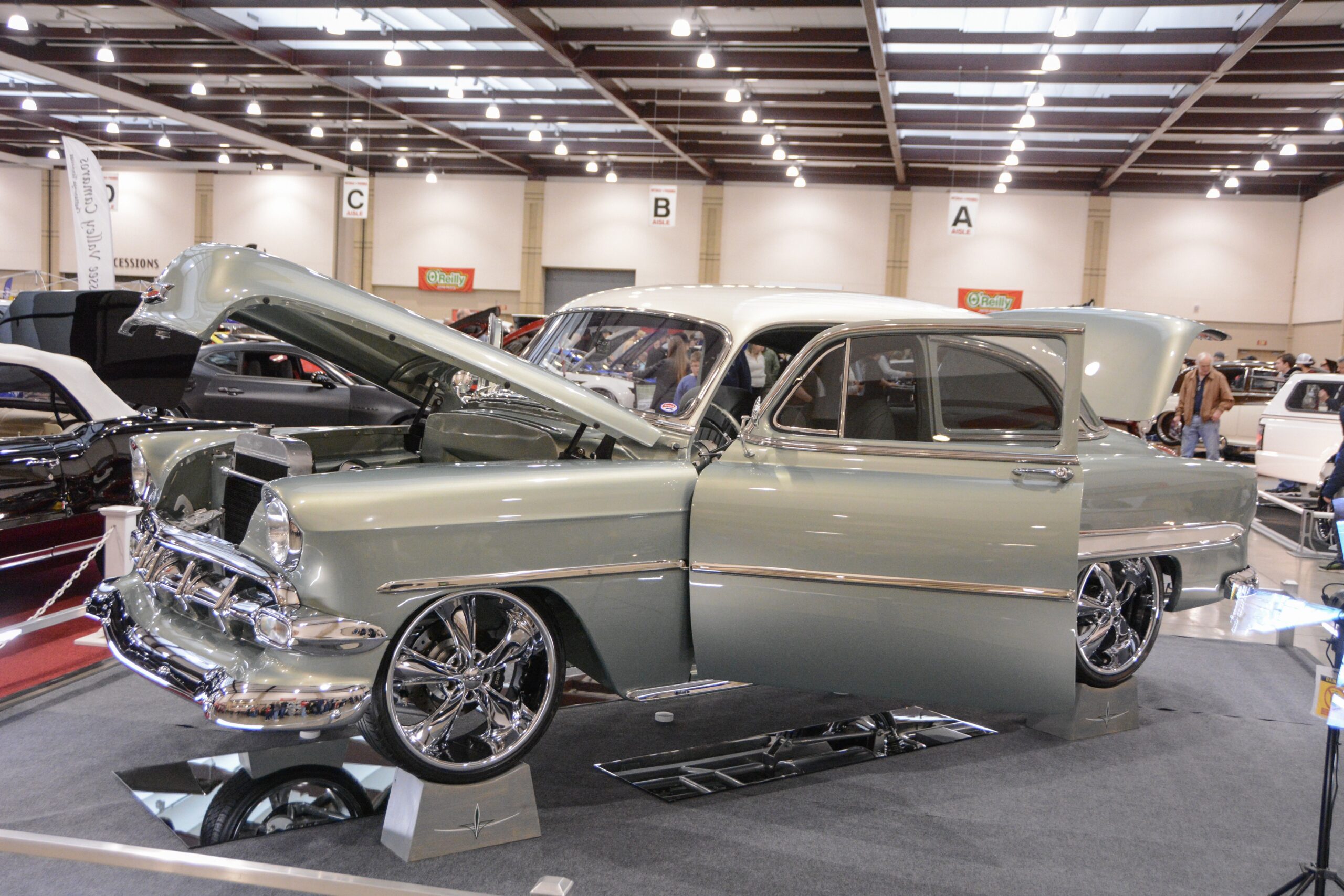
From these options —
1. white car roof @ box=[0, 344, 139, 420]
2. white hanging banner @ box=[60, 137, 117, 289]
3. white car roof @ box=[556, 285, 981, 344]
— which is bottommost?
white car roof @ box=[0, 344, 139, 420]

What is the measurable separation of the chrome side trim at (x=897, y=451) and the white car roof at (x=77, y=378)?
4.23 metres

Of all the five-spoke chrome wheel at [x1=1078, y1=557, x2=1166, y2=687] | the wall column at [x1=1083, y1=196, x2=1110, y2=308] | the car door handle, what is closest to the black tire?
Answer: the car door handle

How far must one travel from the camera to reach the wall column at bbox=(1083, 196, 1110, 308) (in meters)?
22.8

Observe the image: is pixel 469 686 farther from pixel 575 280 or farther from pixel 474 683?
pixel 575 280

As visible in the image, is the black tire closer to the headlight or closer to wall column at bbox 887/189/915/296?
the headlight

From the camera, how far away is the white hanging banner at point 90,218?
1209 centimetres

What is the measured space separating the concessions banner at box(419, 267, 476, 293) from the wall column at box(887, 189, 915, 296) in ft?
33.2

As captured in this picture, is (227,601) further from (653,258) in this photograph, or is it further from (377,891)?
(653,258)

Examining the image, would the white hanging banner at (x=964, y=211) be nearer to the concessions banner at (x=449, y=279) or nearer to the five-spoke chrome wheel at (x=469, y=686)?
the concessions banner at (x=449, y=279)

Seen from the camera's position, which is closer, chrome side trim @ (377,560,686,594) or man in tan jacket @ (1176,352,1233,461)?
chrome side trim @ (377,560,686,594)

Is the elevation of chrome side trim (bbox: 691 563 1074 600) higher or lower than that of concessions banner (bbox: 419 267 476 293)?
lower

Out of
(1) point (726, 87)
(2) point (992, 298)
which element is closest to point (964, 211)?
(1) point (726, 87)

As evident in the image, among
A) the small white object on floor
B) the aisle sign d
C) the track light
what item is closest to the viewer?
the small white object on floor

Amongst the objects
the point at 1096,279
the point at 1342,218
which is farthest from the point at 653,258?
the point at 1342,218
